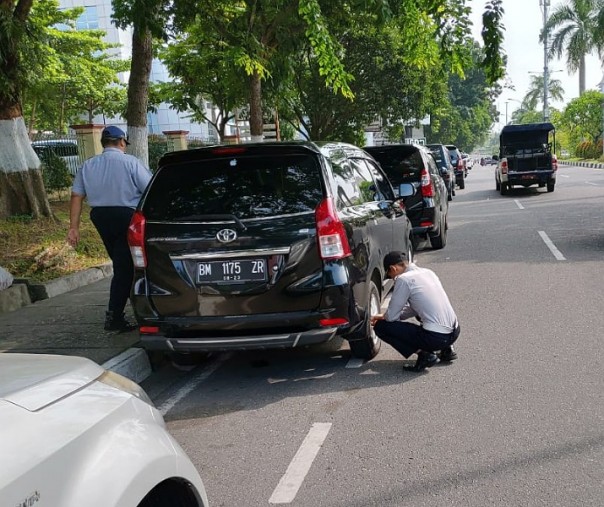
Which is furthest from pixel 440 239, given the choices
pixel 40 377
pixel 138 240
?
pixel 40 377

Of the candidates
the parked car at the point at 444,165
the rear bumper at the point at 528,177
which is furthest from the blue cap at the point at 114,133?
the rear bumper at the point at 528,177

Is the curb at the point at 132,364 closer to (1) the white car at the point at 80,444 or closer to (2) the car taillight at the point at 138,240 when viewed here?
(2) the car taillight at the point at 138,240

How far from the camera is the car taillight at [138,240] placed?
15.9 feet

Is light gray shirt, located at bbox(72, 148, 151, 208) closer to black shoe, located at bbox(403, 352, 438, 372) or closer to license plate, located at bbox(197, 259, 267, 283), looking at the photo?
license plate, located at bbox(197, 259, 267, 283)

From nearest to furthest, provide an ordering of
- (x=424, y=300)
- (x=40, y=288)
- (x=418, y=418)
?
(x=418, y=418) < (x=424, y=300) < (x=40, y=288)

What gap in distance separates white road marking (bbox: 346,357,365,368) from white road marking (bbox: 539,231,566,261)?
521 centimetres

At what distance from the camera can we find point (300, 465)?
3660 millimetres

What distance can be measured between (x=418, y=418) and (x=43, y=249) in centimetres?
721

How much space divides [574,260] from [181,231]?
6.63 metres

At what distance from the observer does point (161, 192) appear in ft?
16.5

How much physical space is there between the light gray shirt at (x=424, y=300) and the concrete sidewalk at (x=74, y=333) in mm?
2262

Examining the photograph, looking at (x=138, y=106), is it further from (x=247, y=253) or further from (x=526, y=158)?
(x=526, y=158)

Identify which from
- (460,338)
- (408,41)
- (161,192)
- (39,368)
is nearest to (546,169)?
(408,41)

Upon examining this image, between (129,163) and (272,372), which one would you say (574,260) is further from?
(129,163)
